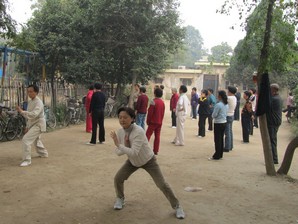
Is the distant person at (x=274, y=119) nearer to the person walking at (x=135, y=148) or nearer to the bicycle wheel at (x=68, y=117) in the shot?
the person walking at (x=135, y=148)

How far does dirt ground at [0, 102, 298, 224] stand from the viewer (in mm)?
4426

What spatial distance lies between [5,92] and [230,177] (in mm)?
7290

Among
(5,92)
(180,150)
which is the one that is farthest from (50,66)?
(180,150)

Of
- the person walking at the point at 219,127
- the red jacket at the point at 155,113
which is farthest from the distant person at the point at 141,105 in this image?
the person walking at the point at 219,127

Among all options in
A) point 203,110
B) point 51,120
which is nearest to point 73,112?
point 51,120

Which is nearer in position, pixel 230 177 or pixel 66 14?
pixel 230 177

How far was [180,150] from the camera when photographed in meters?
9.14

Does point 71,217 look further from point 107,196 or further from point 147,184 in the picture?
point 147,184

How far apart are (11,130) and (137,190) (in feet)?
17.7

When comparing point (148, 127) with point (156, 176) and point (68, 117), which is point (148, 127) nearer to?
point (156, 176)

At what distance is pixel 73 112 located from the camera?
13203mm

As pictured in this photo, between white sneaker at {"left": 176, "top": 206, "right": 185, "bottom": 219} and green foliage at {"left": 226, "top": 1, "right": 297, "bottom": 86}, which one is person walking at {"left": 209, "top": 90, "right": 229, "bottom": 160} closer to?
green foliage at {"left": 226, "top": 1, "right": 297, "bottom": 86}

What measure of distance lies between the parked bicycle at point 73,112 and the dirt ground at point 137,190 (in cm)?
423

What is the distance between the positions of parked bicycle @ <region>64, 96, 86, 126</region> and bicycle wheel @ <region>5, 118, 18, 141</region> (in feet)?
11.2
